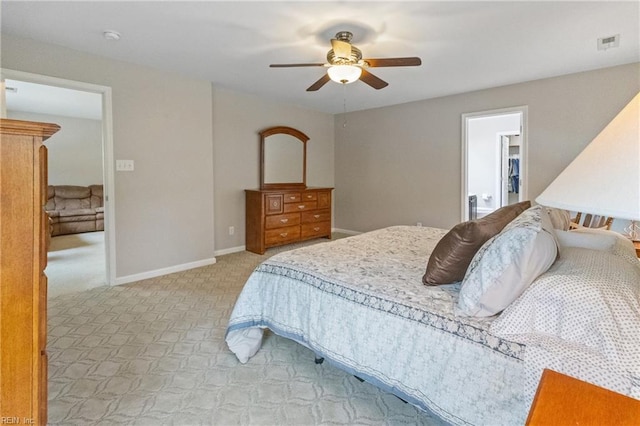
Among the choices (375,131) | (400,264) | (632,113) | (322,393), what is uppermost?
(375,131)

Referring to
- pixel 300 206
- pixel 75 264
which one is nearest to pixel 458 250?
pixel 300 206

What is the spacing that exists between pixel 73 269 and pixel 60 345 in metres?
2.26

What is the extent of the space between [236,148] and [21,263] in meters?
4.25

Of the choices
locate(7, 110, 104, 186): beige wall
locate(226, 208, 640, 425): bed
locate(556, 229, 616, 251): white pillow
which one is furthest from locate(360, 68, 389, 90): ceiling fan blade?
locate(7, 110, 104, 186): beige wall

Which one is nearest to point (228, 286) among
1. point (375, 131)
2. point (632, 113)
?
point (632, 113)

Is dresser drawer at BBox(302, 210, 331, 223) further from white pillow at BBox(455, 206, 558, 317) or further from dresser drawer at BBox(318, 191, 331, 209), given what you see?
white pillow at BBox(455, 206, 558, 317)

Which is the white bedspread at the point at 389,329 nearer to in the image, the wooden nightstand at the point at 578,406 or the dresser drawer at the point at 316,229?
the wooden nightstand at the point at 578,406

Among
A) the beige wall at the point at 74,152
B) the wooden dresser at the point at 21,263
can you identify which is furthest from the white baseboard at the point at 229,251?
the beige wall at the point at 74,152

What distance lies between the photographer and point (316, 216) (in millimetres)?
5633

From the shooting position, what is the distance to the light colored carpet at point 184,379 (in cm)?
162

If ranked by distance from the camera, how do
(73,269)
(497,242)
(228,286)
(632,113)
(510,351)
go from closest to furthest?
1. (632,113)
2. (510,351)
3. (497,242)
4. (228,286)
5. (73,269)

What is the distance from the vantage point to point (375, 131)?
5.89 meters

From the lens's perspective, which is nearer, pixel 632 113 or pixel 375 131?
pixel 632 113

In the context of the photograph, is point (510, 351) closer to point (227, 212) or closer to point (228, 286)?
point (228, 286)
